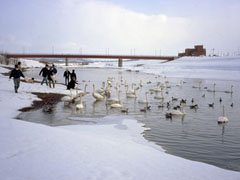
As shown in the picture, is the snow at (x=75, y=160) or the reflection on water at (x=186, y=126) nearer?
the snow at (x=75, y=160)

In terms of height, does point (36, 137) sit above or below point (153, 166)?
above

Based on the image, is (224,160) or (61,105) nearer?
(224,160)

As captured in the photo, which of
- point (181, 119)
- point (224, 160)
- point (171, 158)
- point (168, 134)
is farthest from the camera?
point (181, 119)

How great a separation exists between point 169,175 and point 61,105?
12526 millimetres

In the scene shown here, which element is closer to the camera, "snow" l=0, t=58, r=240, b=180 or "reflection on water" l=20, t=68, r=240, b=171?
"snow" l=0, t=58, r=240, b=180

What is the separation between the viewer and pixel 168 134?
10766 millimetres

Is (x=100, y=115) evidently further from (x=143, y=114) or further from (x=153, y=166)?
(x=153, y=166)

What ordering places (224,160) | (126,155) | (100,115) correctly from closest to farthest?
(126,155), (224,160), (100,115)

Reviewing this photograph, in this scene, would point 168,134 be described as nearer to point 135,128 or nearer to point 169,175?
point 135,128

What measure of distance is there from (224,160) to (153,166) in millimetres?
3181

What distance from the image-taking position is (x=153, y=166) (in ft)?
19.8

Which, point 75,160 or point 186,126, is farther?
point 186,126

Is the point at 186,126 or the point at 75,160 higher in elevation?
the point at 75,160

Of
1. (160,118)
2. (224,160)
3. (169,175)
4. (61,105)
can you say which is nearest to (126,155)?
(169,175)
